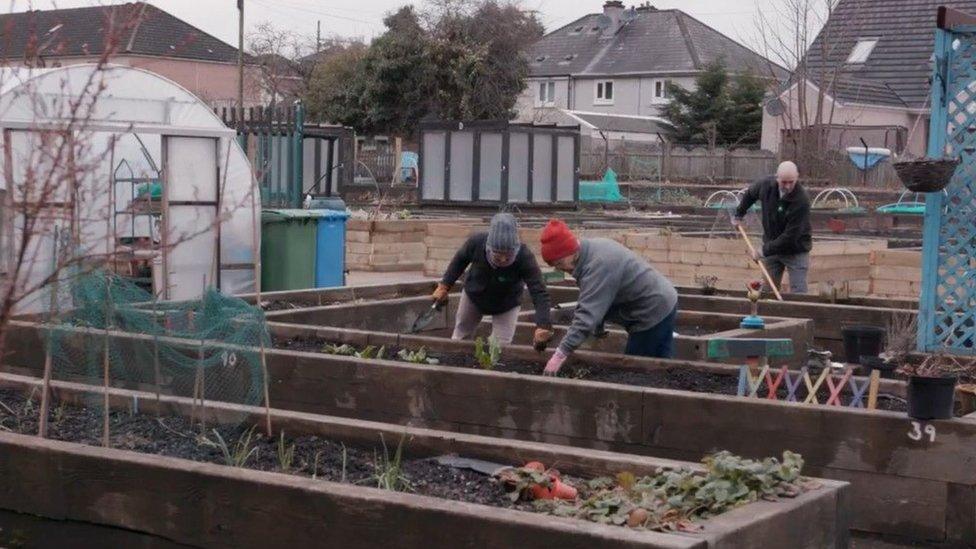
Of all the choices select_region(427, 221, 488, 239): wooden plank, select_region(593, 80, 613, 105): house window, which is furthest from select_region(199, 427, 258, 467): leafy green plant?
select_region(593, 80, 613, 105): house window

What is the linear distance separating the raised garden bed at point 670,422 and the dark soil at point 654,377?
0.35 ft

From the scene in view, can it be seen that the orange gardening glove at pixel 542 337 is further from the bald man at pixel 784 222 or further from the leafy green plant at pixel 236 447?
the bald man at pixel 784 222

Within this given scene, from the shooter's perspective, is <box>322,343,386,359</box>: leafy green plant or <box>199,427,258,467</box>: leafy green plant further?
<box>322,343,386,359</box>: leafy green plant

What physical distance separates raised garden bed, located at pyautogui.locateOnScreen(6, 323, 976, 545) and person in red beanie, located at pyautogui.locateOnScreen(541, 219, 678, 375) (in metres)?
0.25

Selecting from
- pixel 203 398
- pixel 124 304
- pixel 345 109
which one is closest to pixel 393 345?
pixel 124 304

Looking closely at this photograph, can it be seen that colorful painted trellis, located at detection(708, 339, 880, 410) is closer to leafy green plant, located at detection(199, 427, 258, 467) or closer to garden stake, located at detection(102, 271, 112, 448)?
leafy green plant, located at detection(199, 427, 258, 467)

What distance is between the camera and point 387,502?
5.97 meters

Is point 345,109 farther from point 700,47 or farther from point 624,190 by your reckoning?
point 700,47

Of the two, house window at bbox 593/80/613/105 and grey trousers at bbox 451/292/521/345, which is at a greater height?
house window at bbox 593/80/613/105

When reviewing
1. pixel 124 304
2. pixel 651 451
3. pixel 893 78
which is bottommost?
pixel 651 451

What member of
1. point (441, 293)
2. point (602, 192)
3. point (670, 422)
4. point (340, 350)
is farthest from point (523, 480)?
point (602, 192)

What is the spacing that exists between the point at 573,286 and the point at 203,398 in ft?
25.8

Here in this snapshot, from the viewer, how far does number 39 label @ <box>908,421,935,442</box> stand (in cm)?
766

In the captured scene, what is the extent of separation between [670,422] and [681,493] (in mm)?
2260
